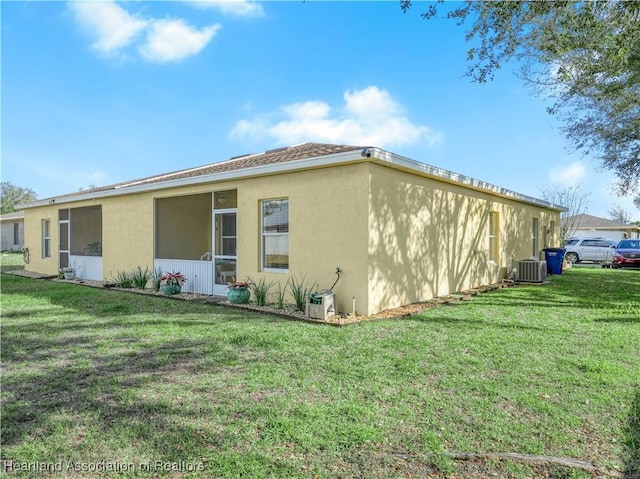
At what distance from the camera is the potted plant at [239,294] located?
28.7 ft

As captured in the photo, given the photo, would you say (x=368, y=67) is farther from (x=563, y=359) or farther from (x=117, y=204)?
(x=563, y=359)

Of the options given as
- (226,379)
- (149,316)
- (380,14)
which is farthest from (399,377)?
(380,14)

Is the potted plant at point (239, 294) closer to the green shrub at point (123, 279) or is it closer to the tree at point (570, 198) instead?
the green shrub at point (123, 279)

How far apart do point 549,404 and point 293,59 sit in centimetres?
1353

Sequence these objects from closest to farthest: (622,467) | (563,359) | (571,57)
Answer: (622,467)
(563,359)
(571,57)

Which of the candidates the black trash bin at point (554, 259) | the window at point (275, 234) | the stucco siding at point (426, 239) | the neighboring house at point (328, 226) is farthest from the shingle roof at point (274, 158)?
the black trash bin at point (554, 259)

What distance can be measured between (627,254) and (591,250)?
9.24 ft

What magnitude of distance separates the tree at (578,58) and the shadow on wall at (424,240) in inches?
112

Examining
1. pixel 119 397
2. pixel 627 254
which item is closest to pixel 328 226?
pixel 119 397

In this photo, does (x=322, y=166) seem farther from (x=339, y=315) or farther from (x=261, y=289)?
(x=261, y=289)

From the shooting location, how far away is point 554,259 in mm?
16016

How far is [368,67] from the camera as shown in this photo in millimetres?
13148

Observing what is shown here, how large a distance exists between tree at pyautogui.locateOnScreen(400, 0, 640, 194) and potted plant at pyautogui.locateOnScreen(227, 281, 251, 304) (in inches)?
250

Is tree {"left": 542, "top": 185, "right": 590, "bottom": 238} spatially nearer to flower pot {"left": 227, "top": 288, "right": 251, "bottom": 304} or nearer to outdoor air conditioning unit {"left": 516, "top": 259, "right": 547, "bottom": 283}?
outdoor air conditioning unit {"left": 516, "top": 259, "right": 547, "bottom": 283}
